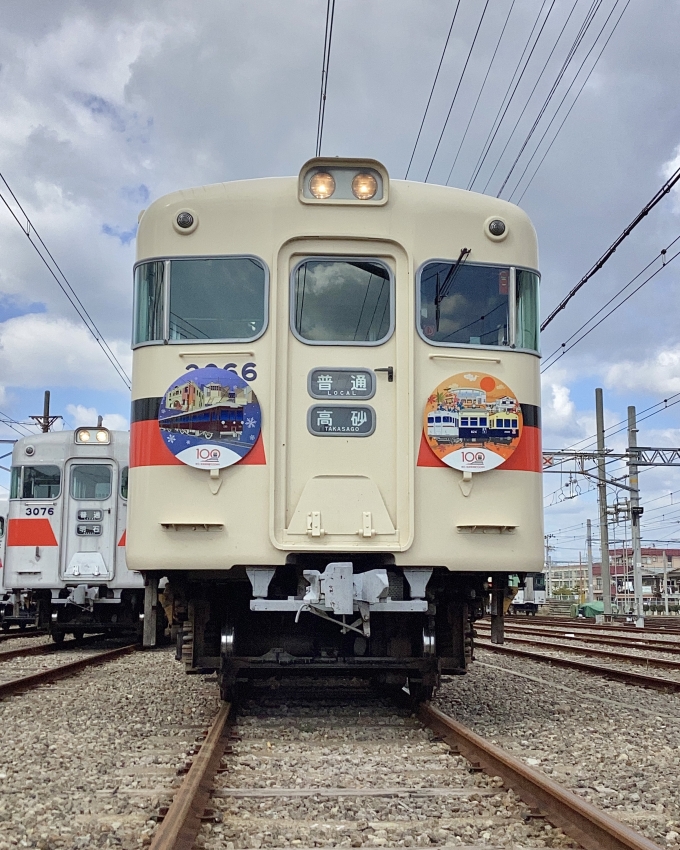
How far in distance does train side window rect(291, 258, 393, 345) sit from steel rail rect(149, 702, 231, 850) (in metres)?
2.71

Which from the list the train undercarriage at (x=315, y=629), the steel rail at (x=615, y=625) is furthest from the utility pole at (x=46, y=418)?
the train undercarriage at (x=315, y=629)

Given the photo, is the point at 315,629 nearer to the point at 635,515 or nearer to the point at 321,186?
the point at 321,186

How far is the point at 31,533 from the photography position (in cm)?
1407

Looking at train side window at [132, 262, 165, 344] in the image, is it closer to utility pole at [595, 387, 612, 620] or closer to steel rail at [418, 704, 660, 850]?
steel rail at [418, 704, 660, 850]

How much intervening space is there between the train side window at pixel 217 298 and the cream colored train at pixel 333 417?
0.05 ft

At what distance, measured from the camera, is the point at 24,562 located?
551 inches

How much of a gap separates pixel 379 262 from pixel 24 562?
31.8ft

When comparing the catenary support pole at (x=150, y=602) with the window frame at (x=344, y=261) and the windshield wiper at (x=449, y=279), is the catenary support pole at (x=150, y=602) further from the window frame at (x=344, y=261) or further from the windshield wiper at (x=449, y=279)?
the windshield wiper at (x=449, y=279)

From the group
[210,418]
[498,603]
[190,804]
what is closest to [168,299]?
[210,418]

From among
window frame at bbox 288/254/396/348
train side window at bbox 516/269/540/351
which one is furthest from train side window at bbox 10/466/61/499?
train side window at bbox 516/269/540/351

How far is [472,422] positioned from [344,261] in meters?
1.42

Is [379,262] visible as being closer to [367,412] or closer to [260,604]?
[367,412]

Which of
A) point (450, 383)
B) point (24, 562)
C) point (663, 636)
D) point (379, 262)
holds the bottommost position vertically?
point (663, 636)

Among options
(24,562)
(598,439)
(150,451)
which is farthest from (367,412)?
(598,439)
